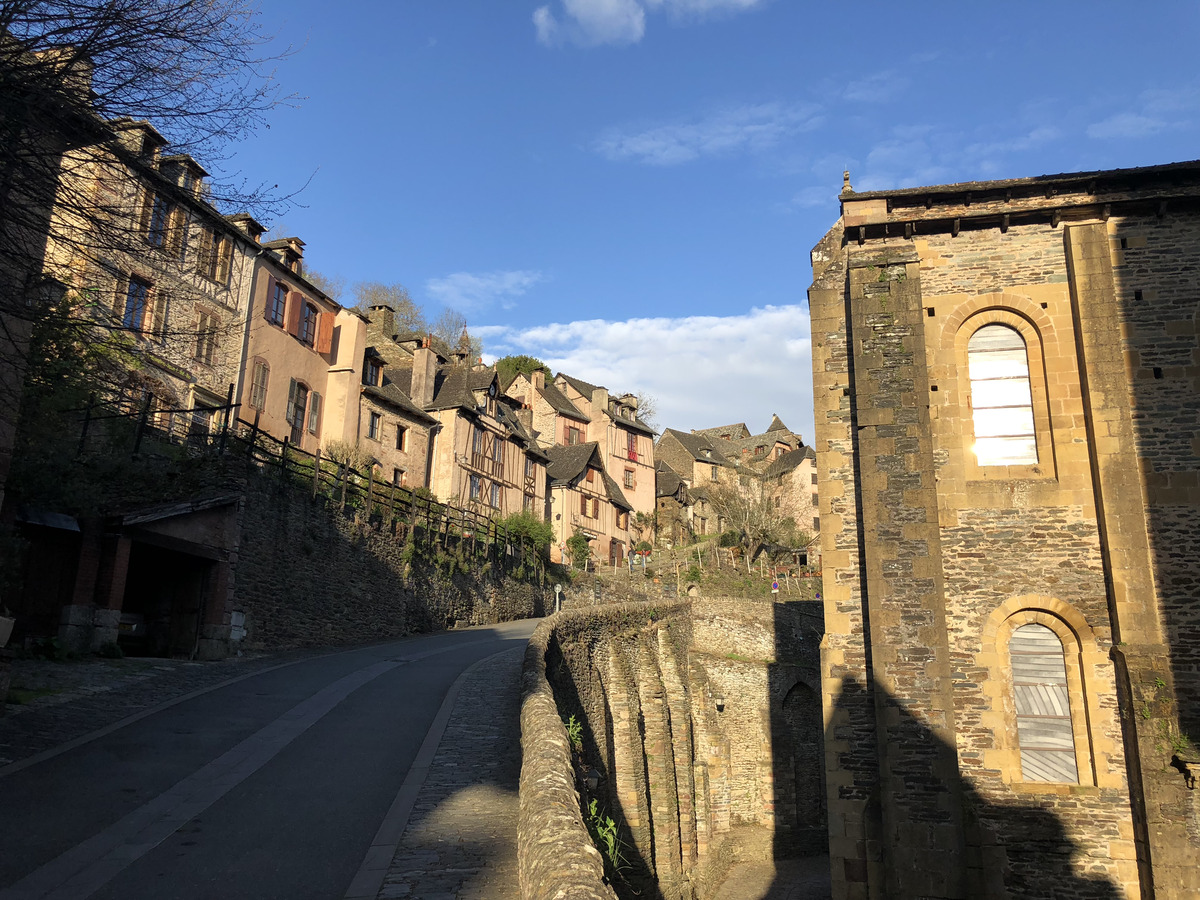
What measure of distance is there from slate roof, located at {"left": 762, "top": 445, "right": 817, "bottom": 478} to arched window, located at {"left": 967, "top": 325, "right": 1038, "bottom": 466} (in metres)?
48.0

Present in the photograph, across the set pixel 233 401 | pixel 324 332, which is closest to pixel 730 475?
pixel 324 332

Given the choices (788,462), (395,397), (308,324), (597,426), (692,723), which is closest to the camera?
(692,723)

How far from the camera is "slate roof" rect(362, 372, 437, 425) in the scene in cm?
3544

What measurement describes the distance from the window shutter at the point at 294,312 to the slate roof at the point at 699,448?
123 feet

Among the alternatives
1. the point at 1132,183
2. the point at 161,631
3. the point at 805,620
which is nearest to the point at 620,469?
the point at 805,620

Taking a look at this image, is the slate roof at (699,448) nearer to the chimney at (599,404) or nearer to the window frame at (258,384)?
the chimney at (599,404)

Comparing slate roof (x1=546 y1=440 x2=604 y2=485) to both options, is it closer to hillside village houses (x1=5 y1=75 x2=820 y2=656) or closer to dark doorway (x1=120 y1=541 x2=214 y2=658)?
hillside village houses (x1=5 y1=75 x2=820 y2=656)

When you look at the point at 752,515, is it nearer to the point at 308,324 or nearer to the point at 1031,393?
the point at 308,324

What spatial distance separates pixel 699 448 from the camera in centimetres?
6719

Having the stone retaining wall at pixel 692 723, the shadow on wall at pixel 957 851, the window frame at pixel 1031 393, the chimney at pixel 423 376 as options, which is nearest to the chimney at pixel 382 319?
the chimney at pixel 423 376

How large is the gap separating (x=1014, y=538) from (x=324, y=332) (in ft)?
89.1

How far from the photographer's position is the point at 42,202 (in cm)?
699

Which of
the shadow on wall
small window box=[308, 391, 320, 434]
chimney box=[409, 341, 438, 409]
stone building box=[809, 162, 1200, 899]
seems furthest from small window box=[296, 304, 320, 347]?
the shadow on wall

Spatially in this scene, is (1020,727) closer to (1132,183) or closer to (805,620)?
(1132,183)
